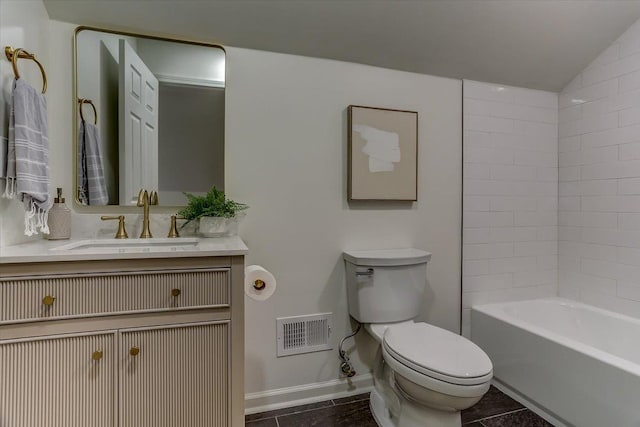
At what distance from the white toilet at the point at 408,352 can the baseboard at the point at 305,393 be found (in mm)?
161

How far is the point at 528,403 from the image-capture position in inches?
70.3

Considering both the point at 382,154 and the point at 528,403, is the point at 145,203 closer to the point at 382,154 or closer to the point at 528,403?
the point at 382,154

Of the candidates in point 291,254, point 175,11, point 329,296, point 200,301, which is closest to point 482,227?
point 329,296

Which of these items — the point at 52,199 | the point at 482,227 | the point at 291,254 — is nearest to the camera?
the point at 52,199

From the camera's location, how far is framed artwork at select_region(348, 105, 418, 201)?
1.86m

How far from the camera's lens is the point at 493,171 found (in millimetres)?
2178

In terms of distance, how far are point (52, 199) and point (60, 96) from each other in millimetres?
457

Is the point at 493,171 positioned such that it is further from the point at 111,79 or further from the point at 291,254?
the point at 111,79

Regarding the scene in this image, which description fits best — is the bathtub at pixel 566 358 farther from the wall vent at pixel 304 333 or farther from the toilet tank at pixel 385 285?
the wall vent at pixel 304 333

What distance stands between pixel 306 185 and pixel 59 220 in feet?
3.65

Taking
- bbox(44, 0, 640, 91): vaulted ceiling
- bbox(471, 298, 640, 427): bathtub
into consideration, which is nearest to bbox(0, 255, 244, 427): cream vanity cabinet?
bbox(44, 0, 640, 91): vaulted ceiling

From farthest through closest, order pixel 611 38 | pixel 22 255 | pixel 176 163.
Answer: pixel 611 38 < pixel 176 163 < pixel 22 255

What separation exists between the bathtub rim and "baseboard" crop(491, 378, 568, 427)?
1.23ft

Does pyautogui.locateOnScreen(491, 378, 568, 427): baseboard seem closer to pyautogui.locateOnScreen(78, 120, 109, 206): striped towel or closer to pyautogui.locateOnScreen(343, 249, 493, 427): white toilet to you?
pyautogui.locateOnScreen(343, 249, 493, 427): white toilet
